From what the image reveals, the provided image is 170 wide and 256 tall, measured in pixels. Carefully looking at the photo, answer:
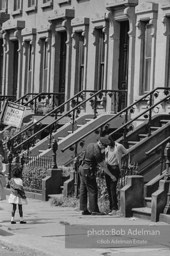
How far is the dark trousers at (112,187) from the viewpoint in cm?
1788

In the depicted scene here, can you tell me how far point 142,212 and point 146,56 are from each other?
8.18m

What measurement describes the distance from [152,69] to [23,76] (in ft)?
33.2

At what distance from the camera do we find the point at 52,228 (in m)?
15.3

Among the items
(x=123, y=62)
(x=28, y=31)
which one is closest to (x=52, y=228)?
(x=123, y=62)

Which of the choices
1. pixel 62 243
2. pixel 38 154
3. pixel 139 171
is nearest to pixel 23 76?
pixel 38 154

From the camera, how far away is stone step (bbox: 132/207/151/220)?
16778mm

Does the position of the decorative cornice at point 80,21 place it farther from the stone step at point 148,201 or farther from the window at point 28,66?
the stone step at point 148,201

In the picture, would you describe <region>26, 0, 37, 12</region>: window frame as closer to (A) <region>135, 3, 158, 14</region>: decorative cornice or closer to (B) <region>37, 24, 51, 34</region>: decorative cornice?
(B) <region>37, 24, 51, 34</region>: decorative cornice

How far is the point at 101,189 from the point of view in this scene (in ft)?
62.1

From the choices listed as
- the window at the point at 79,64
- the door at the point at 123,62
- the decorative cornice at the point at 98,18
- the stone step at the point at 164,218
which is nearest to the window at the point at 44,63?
the window at the point at 79,64

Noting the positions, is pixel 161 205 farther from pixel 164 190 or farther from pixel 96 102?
pixel 96 102

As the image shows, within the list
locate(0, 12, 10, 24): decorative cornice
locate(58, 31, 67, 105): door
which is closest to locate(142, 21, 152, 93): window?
locate(58, 31, 67, 105): door

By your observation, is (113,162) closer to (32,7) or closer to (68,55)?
(68,55)

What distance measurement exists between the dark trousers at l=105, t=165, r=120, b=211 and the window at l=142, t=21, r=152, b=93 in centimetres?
624
